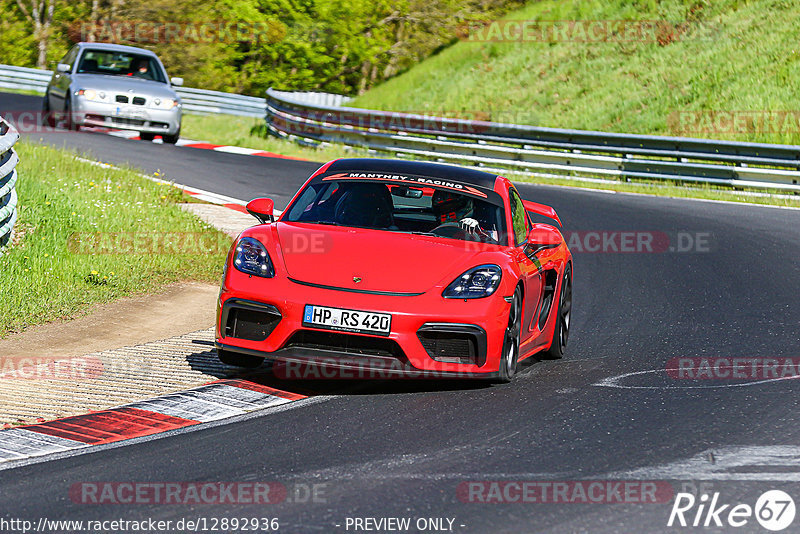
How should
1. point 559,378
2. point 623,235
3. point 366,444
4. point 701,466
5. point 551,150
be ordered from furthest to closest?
point 551,150
point 623,235
point 559,378
point 366,444
point 701,466

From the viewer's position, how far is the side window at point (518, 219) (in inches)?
308

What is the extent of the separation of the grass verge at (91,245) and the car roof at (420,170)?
2465mm

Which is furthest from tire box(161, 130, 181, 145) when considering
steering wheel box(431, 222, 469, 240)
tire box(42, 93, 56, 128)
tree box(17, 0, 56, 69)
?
tree box(17, 0, 56, 69)

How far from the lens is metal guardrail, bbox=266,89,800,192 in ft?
65.2

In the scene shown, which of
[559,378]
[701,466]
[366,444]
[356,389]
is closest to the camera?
[701,466]

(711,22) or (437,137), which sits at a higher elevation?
(711,22)

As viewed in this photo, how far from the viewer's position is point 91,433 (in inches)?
229

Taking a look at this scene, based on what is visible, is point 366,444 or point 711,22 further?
point 711,22

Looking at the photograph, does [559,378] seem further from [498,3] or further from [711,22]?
[498,3]

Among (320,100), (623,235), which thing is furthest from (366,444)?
(320,100)

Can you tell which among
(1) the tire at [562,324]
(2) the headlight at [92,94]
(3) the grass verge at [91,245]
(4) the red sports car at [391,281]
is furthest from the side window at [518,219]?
(2) the headlight at [92,94]

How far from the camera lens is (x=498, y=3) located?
47.3 metres

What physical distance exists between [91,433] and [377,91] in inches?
1255

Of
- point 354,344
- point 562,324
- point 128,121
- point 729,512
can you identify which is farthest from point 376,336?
point 128,121
